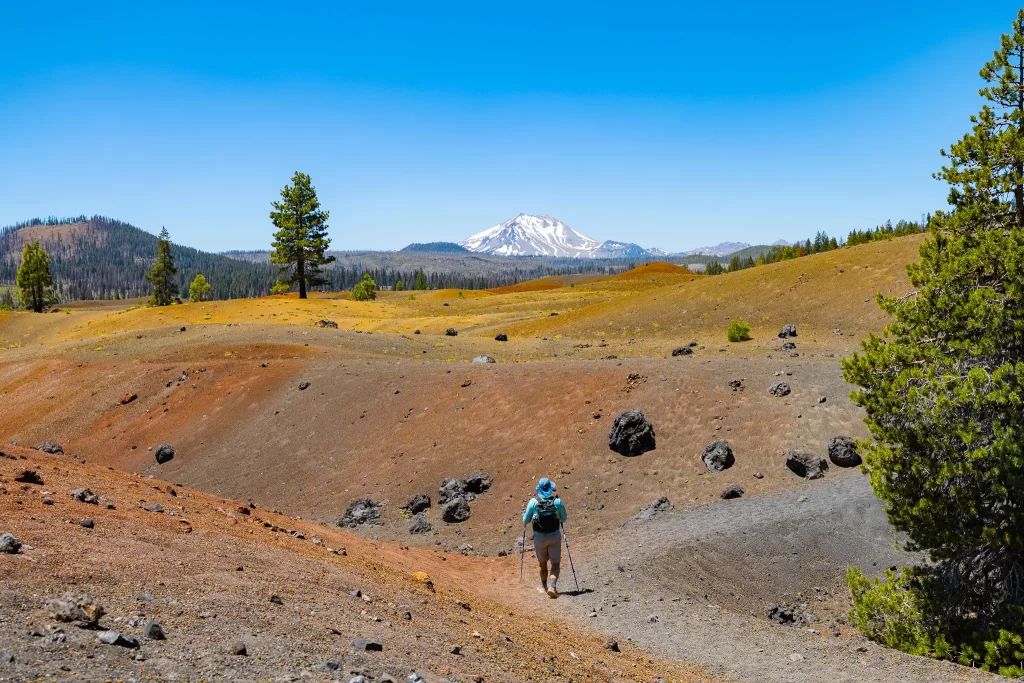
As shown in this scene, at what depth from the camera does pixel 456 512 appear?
63.9 feet

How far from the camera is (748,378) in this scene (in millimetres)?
23188

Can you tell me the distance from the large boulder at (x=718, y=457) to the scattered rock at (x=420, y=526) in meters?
8.15

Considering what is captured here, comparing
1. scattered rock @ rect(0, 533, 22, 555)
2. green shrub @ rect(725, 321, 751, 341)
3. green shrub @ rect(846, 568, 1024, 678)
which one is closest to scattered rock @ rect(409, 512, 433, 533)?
Answer: green shrub @ rect(846, 568, 1024, 678)

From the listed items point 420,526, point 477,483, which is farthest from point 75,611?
point 477,483

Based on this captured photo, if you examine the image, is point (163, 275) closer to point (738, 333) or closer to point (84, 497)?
point (738, 333)

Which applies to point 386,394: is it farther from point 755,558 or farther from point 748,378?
point 755,558

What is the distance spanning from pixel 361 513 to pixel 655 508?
8687 millimetres

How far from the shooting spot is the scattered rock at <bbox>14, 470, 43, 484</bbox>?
35.3 feet

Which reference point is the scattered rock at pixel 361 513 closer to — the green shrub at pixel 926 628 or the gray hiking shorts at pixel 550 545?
the gray hiking shorts at pixel 550 545

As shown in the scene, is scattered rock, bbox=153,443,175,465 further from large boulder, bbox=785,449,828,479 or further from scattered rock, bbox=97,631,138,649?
large boulder, bbox=785,449,828,479

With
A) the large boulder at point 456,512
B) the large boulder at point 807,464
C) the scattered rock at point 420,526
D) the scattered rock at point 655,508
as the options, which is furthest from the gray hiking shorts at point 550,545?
the large boulder at point 807,464

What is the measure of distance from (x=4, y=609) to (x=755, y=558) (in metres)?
13.0

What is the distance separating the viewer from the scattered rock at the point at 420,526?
756 inches

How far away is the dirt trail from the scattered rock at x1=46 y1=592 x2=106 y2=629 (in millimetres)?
7866
